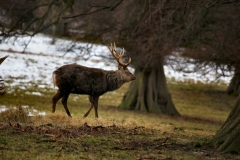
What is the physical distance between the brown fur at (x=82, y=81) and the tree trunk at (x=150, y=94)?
10842 mm

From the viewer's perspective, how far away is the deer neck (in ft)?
58.0

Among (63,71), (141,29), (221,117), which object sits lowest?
(221,117)

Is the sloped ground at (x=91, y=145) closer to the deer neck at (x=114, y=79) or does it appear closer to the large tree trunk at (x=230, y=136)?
the large tree trunk at (x=230, y=136)

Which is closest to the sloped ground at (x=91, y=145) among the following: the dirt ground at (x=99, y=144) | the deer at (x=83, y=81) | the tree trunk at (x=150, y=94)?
the dirt ground at (x=99, y=144)

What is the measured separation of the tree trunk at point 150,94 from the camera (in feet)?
94.2

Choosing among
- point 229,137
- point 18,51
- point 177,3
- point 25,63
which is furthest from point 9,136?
point 18,51

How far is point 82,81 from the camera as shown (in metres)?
16.5

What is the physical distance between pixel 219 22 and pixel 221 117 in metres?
6.77

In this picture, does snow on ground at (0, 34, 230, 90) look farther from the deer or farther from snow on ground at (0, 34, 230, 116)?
the deer

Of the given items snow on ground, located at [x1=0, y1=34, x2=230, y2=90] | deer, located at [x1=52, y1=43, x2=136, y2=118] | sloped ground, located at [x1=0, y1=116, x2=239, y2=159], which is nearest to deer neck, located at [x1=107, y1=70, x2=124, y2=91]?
deer, located at [x1=52, y1=43, x2=136, y2=118]

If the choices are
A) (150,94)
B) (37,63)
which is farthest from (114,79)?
(37,63)

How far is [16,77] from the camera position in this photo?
1304 inches

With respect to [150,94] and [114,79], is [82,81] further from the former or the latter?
[150,94]

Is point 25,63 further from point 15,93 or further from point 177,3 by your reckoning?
point 177,3
